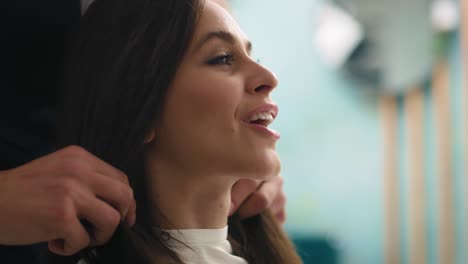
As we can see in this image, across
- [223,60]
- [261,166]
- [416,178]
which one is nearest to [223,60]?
[223,60]

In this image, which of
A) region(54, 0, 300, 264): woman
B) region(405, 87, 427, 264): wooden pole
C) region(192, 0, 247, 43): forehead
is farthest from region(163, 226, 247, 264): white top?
region(405, 87, 427, 264): wooden pole

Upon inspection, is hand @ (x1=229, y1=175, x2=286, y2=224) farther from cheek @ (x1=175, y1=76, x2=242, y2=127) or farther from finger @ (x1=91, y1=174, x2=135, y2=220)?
finger @ (x1=91, y1=174, x2=135, y2=220)

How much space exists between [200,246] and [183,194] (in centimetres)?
10

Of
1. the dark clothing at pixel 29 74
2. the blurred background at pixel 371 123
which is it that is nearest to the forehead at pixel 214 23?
the dark clothing at pixel 29 74

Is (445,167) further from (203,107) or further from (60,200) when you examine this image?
(60,200)

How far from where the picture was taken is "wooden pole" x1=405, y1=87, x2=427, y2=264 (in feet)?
10.7

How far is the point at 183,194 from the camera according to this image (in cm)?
96

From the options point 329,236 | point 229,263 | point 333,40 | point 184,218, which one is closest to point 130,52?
point 184,218

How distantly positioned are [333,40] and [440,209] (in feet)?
3.74

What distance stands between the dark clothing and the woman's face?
257 millimetres

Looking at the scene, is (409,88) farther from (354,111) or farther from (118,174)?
(118,174)

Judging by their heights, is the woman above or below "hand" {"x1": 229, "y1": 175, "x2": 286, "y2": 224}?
above

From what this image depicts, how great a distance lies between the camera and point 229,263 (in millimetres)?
972

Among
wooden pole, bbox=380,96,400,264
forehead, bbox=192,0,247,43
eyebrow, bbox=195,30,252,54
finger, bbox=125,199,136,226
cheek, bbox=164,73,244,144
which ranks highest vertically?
forehead, bbox=192,0,247,43
